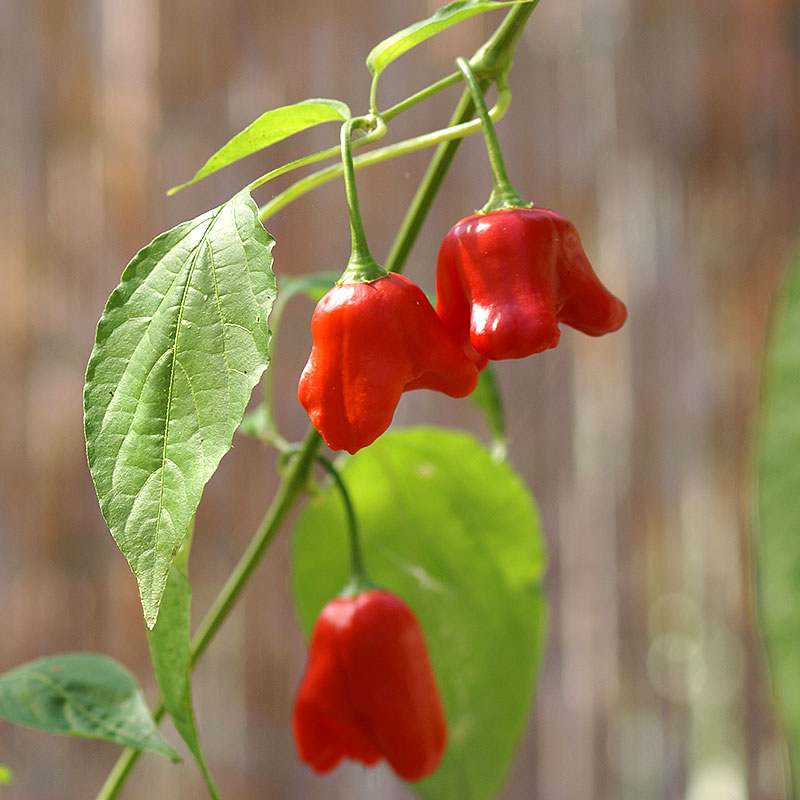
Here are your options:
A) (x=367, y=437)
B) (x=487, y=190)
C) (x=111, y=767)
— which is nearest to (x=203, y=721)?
(x=111, y=767)

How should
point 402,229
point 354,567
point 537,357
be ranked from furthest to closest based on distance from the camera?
point 537,357 → point 354,567 → point 402,229

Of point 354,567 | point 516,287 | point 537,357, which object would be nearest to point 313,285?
point 354,567

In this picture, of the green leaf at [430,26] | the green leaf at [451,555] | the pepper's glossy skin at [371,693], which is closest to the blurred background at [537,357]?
the green leaf at [451,555]

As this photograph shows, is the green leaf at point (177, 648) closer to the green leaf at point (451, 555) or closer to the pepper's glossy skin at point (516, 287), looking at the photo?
the pepper's glossy skin at point (516, 287)

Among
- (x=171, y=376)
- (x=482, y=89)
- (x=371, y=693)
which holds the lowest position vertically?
(x=371, y=693)

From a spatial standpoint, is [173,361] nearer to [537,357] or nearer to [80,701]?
[80,701]

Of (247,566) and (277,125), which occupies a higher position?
(277,125)

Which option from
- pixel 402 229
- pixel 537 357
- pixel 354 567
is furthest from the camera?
pixel 537 357

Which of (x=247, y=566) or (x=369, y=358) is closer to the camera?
(x=369, y=358)
